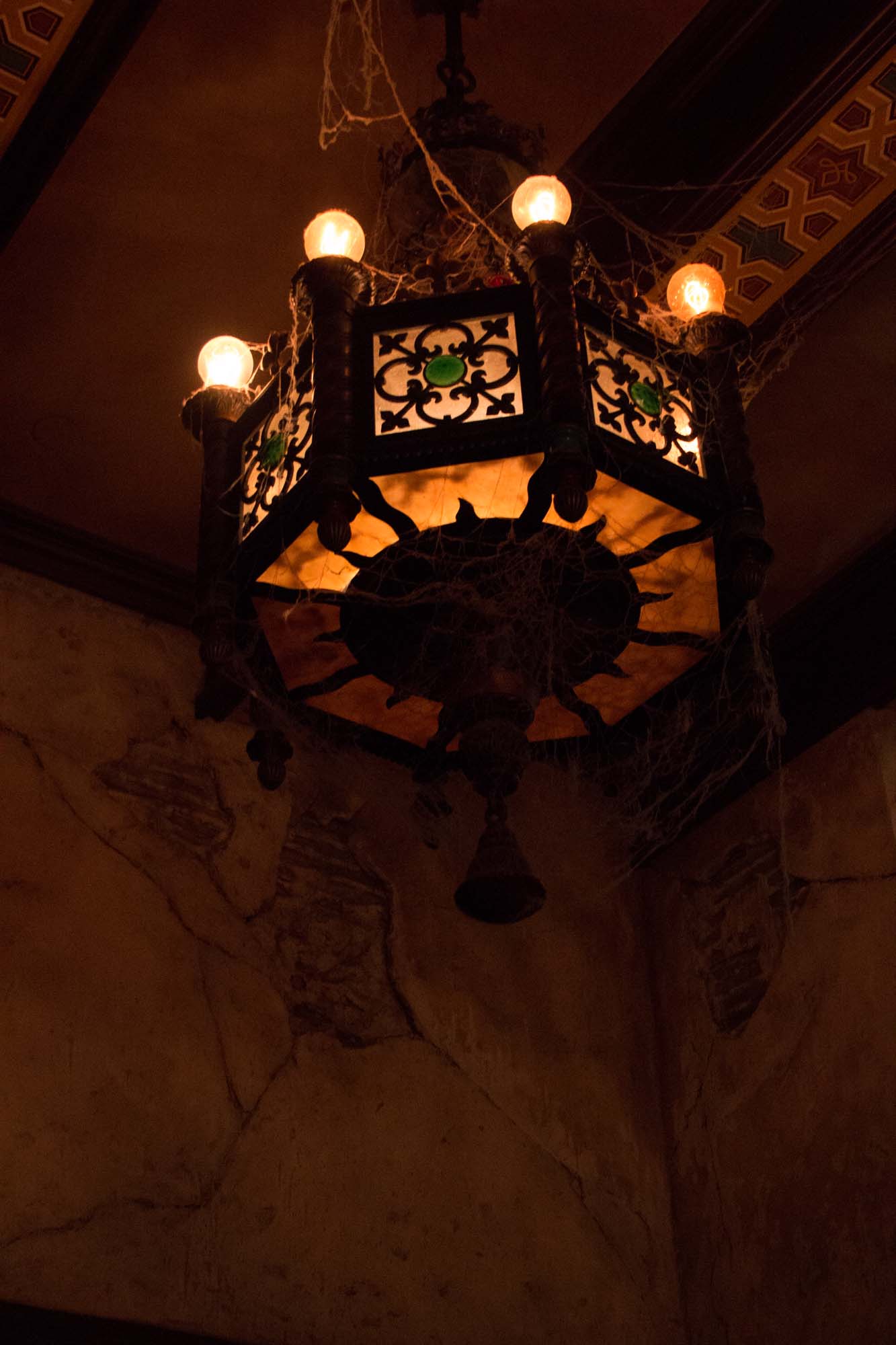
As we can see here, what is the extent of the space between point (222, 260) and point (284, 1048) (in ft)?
5.40

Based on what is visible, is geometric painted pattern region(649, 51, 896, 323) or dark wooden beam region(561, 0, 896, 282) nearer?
dark wooden beam region(561, 0, 896, 282)

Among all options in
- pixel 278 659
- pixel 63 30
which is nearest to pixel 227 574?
pixel 278 659

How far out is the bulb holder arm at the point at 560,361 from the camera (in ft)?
6.41

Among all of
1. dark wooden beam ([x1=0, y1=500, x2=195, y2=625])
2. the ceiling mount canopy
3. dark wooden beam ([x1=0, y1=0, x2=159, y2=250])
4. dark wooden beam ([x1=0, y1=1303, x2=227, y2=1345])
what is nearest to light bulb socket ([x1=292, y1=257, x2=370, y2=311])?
the ceiling mount canopy

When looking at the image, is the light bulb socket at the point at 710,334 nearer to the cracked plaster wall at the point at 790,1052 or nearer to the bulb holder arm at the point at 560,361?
the bulb holder arm at the point at 560,361

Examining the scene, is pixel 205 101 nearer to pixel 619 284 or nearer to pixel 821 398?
pixel 619 284

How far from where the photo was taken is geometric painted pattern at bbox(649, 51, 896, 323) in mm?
2904

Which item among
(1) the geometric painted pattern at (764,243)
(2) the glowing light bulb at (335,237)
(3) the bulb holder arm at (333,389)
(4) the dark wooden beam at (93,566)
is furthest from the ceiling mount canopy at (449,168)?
(4) the dark wooden beam at (93,566)

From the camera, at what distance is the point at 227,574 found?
229 centimetres

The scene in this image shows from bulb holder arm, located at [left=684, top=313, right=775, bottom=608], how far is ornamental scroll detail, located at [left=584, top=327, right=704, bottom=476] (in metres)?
0.04

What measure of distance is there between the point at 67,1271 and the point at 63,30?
2.19m

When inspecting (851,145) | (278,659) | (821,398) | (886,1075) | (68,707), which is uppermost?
(851,145)

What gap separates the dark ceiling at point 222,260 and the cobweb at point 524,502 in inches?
2.1

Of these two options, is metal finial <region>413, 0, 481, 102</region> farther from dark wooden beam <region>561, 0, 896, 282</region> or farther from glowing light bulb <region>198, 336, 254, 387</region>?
glowing light bulb <region>198, 336, 254, 387</region>
